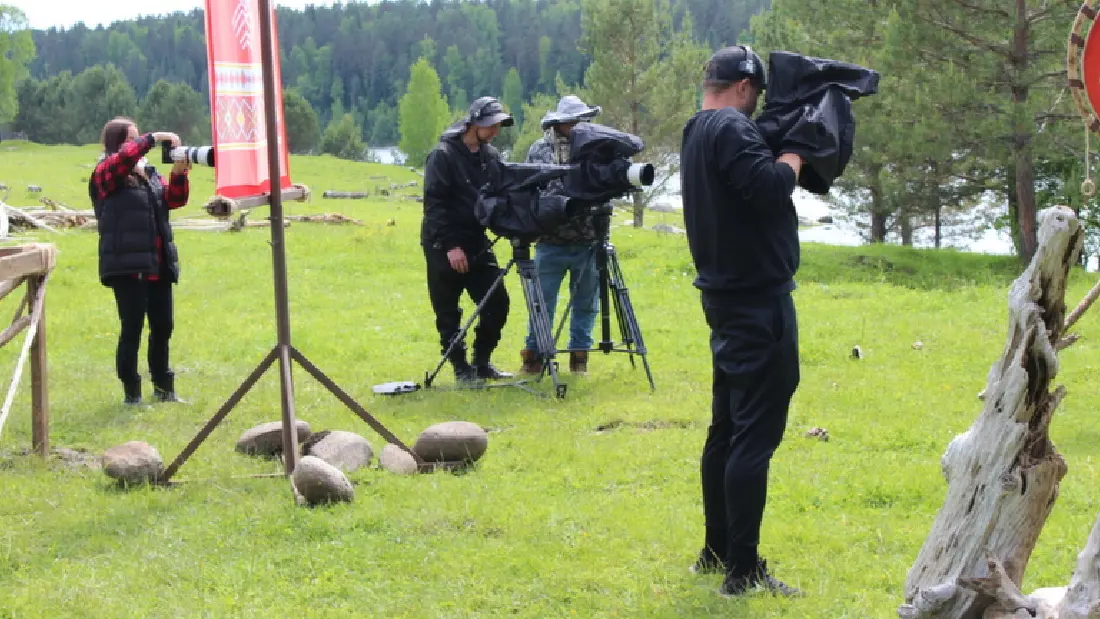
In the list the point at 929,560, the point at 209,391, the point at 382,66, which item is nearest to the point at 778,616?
the point at 929,560

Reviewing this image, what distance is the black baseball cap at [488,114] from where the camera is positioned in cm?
902

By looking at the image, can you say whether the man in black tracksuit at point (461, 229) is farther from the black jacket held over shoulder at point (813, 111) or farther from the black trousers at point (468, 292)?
the black jacket held over shoulder at point (813, 111)

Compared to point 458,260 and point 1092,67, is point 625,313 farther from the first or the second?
point 1092,67

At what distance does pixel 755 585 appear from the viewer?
188 inches

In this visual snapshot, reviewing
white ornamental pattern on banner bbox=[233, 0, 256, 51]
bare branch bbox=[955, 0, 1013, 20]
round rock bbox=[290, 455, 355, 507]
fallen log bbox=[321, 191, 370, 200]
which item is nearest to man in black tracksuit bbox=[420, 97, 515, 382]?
white ornamental pattern on banner bbox=[233, 0, 256, 51]

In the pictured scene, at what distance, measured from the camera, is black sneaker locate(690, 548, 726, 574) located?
5.05 m

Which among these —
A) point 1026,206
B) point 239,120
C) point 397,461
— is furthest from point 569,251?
point 1026,206

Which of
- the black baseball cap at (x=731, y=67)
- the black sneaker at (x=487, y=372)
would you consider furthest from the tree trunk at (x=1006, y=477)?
the black sneaker at (x=487, y=372)

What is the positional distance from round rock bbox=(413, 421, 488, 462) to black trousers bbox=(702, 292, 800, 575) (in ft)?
8.10

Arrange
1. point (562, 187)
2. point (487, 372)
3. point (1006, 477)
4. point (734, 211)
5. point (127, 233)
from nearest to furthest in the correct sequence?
point (1006, 477) → point (734, 211) → point (127, 233) → point (562, 187) → point (487, 372)

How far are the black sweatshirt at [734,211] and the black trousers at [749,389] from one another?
3.7 inches

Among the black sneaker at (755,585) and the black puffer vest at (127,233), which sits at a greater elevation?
the black puffer vest at (127,233)

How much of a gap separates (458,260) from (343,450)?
256cm

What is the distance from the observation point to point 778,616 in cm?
457
